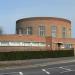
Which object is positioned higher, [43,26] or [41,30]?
[43,26]

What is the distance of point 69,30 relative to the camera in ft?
298

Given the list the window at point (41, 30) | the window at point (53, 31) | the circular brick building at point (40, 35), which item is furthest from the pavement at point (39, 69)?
the window at point (53, 31)

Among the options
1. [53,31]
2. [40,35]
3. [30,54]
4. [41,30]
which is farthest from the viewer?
[53,31]

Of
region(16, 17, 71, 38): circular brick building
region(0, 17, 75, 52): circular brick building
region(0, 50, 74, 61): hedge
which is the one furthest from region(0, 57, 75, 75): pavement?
region(16, 17, 71, 38): circular brick building

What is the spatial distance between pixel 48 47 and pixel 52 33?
12.9 metres

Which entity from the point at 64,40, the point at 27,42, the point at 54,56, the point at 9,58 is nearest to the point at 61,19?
the point at 64,40

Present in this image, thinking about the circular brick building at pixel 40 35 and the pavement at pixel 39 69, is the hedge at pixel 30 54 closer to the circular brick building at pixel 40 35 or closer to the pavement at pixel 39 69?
the circular brick building at pixel 40 35

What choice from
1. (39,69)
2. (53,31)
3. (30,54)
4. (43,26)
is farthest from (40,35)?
(39,69)

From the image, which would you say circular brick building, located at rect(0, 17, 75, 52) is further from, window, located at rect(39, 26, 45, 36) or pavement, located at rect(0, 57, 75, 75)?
pavement, located at rect(0, 57, 75, 75)

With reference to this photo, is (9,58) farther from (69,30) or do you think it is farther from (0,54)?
(69,30)

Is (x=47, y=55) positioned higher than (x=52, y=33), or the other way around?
(x=52, y=33)

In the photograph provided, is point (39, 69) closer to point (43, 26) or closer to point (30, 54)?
point (30, 54)

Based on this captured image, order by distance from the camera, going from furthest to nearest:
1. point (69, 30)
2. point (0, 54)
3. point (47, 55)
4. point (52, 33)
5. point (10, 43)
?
point (69, 30) < point (52, 33) < point (10, 43) < point (47, 55) < point (0, 54)

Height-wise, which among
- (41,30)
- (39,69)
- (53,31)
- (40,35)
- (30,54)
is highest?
(41,30)
